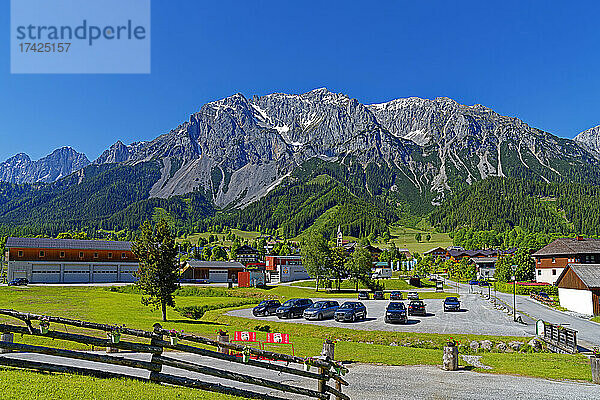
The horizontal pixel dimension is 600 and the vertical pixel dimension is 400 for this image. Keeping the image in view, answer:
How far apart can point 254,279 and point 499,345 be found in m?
69.9

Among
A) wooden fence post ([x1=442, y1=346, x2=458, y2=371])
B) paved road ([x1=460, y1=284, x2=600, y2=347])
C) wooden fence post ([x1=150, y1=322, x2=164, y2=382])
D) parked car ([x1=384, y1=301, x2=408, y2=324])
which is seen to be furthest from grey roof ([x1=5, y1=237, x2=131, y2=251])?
wooden fence post ([x1=150, y1=322, x2=164, y2=382])

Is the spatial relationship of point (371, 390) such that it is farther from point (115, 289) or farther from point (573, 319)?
point (115, 289)

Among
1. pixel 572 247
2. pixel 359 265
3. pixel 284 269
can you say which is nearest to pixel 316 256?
pixel 359 265

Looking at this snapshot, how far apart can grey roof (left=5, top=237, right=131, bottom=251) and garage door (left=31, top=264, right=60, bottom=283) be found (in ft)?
13.4

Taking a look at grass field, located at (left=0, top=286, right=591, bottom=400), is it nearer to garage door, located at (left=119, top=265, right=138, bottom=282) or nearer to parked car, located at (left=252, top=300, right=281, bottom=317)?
parked car, located at (left=252, top=300, right=281, bottom=317)

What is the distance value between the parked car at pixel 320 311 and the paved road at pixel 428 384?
24.4m

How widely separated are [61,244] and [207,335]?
76.0 meters

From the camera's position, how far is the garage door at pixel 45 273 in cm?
8844

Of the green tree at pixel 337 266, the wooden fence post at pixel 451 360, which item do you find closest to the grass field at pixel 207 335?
the wooden fence post at pixel 451 360

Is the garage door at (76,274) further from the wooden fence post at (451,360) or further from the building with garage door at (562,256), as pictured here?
the building with garage door at (562,256)

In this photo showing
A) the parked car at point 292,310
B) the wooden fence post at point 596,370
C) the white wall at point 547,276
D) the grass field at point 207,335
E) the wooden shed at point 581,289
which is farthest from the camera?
the white wall at point 547,276

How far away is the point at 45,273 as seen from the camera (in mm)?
89938

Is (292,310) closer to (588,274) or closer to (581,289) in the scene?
(581,289)

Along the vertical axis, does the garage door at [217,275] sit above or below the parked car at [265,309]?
below
